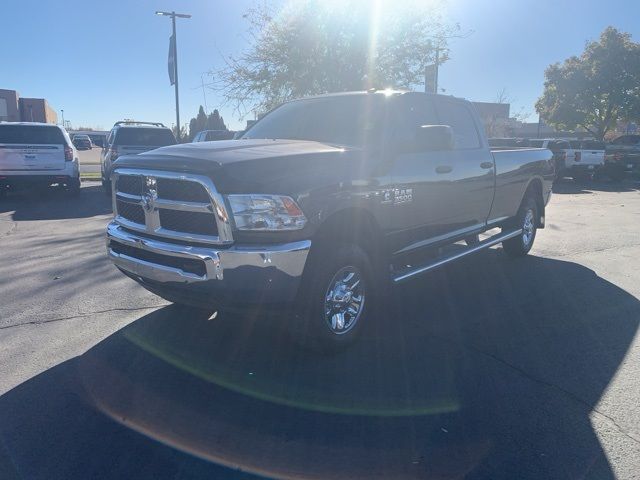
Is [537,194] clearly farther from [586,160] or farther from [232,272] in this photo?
[586,160]

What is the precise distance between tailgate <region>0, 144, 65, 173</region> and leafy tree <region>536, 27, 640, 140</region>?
28.9 m

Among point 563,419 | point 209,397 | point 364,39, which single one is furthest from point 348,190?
point 364,39

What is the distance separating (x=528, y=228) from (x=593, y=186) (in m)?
16.5

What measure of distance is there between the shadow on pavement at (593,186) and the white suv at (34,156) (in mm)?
15450

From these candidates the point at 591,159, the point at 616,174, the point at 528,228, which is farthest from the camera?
the point at 616,174

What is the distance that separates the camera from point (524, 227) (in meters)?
7.88

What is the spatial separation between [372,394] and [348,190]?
1.49 meters

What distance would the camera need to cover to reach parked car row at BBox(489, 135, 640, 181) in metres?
21.8

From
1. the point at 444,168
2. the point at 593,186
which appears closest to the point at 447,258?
the point at 444,168

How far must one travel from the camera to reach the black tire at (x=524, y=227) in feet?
25.4

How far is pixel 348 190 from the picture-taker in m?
4.21

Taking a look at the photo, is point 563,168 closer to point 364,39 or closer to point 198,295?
point 364,39

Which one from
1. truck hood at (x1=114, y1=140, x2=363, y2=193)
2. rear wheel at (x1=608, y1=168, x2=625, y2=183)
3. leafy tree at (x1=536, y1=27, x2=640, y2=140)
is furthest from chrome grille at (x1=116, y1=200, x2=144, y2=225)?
leafy tree at (x1=536, y1=27, x2=640, y2=140)

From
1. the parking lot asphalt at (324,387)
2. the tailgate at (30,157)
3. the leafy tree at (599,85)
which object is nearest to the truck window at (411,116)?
the parking lot asphalt at (324,387)
